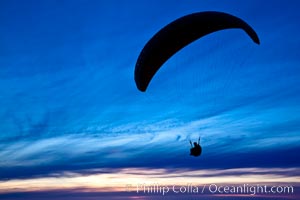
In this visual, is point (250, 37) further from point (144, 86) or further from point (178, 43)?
point (144, 86)

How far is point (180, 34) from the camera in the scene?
22.8m

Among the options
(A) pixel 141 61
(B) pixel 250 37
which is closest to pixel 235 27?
(B) pixel 250 37

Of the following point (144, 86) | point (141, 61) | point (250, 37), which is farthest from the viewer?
point (144, 86)

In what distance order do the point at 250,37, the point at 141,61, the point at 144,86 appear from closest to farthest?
the point at 250,37 < the point at 141,61 < the point at 144,86

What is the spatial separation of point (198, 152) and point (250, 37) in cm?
676

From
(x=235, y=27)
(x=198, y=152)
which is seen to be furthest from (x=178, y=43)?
(x=198, y=152)

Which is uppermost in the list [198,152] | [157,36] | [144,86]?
[157,36]

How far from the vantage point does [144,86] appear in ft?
83.1

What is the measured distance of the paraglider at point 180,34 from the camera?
73.0 feet

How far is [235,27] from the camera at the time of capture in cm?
2278

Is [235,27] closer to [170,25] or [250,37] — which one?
[250,37]

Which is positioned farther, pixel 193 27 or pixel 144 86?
pixel 144 86

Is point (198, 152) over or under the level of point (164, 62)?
under

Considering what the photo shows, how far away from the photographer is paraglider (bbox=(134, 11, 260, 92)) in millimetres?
22250
